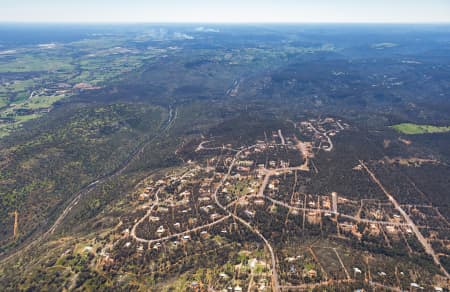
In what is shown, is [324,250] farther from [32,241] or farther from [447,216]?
[32,241]

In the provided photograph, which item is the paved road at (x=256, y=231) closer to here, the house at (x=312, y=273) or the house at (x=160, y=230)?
the house at (x=312, y=273)

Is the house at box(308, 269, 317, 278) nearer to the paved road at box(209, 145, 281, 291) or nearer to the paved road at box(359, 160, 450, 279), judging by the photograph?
the paved road at box(209, 145, 281, 291)

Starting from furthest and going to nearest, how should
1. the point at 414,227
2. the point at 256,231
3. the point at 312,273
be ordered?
the point at 414,227
the point at 256,231
the point at 312,273

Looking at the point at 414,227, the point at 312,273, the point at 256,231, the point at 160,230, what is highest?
the point at 312,273

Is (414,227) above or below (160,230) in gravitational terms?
below

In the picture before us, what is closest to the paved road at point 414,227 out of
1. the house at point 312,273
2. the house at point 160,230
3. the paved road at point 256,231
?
the house at point 312,273

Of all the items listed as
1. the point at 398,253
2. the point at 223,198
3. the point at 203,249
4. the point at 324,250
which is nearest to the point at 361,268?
the point at 324,250

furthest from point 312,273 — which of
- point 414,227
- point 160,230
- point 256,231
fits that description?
point 160,230

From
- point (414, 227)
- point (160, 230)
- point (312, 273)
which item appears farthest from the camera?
point (414, 227)

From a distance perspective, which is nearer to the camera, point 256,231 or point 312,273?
point 312,273

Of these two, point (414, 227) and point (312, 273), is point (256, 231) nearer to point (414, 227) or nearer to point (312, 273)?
point (312, 273)

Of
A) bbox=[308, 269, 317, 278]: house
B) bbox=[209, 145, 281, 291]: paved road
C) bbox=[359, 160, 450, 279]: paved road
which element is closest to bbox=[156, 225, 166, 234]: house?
bbox=[209, 145, 281, 291]: paved road
